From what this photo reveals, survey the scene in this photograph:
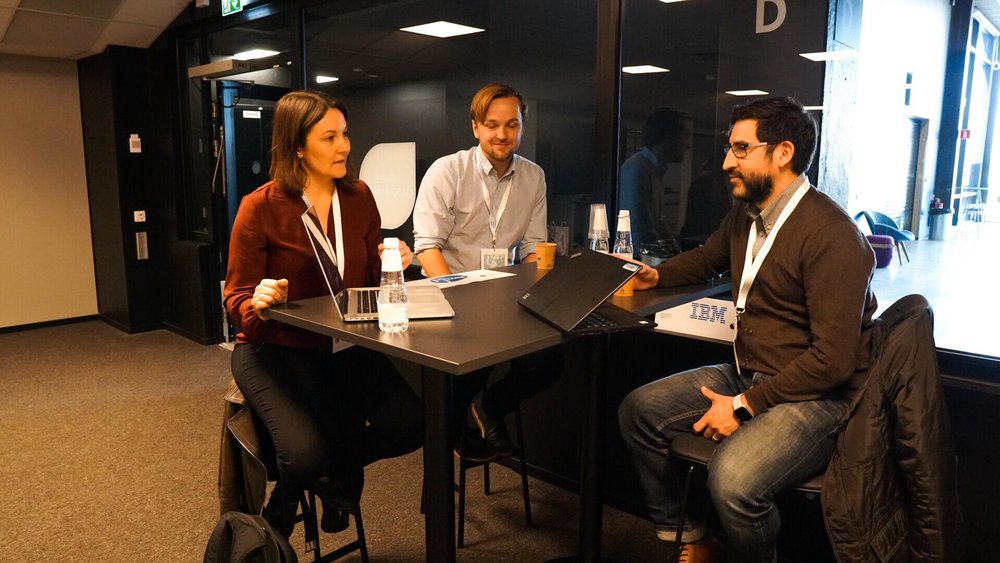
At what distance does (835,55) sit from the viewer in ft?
7.06

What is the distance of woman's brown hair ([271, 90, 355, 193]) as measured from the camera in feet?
6.65

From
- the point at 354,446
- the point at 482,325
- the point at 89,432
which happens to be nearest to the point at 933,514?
the point at 482,325

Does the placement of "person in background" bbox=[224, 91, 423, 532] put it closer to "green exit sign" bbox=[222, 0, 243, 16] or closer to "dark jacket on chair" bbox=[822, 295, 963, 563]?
"dark jacket on chair" bbox=[822, 295, 963, 563]

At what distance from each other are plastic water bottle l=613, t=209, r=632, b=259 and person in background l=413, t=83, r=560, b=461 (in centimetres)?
46

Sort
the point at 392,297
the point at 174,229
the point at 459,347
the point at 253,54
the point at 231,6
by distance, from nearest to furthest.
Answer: the point at 459,347, the point at 392,297, the point at 231,6, the point at 253,54, the point at 174,229

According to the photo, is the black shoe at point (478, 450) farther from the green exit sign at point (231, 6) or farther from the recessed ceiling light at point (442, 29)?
the green exit sign at point (231, 6)

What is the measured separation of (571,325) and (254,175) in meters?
4.19

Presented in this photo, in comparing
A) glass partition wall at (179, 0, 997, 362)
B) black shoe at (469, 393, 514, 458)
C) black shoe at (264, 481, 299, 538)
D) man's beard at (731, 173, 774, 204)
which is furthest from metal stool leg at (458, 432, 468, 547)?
man's beard at (731, 173, 774, 204)

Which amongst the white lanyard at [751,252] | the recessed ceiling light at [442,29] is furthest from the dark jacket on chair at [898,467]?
the recessed ceiling light at [442,29]

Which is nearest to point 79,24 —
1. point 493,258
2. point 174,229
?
point 174,229

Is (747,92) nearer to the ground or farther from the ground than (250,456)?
farther from the ground

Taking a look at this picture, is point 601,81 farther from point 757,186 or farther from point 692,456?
point 692,456

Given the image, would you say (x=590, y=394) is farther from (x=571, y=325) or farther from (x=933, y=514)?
(x=933, y=514)

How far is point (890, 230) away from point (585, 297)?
48.5 inches
